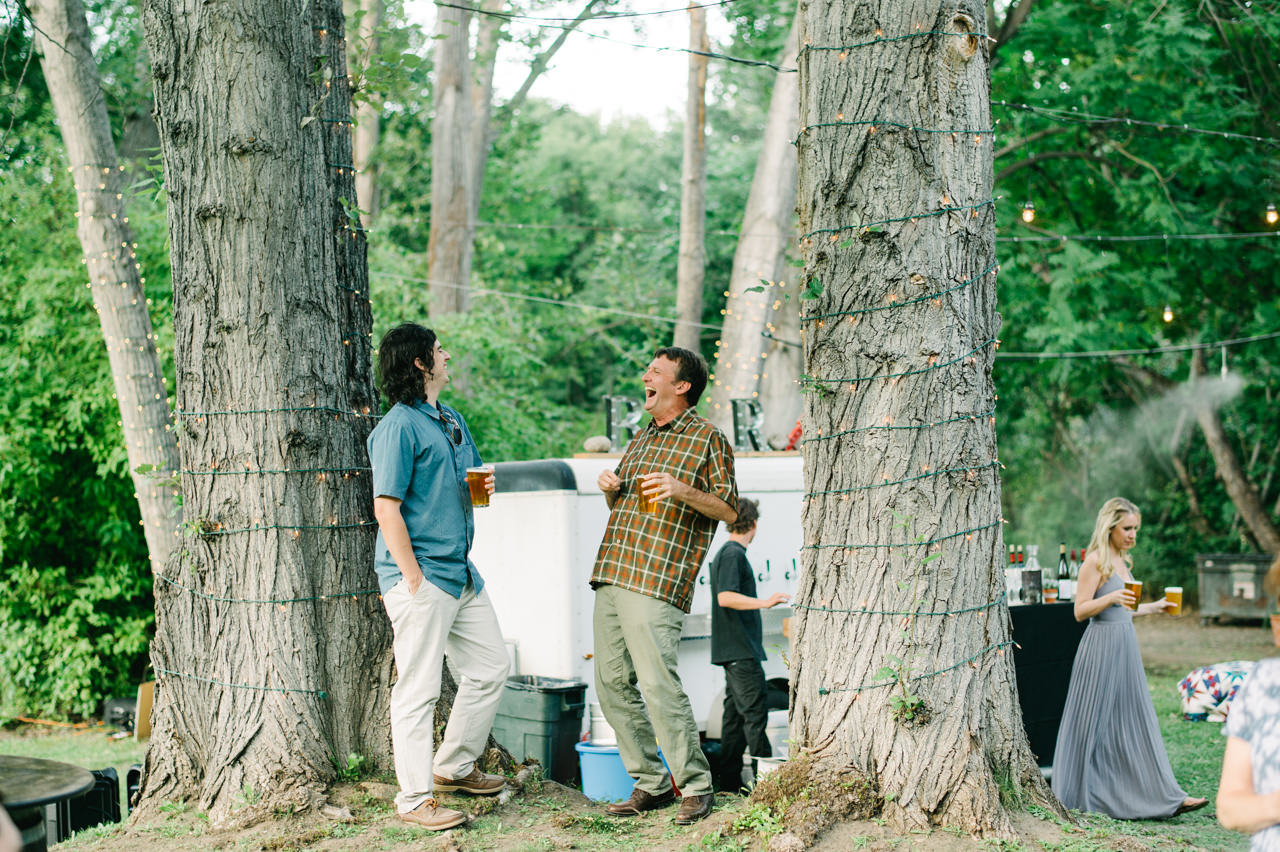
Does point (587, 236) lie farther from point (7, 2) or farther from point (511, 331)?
point (7, 2)

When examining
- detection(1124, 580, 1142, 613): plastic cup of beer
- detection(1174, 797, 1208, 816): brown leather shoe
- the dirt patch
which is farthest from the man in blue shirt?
the dirt patch

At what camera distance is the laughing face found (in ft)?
15.9

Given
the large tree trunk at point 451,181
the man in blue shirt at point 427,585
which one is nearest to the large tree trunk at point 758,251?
the large tree trunk at point 451,181

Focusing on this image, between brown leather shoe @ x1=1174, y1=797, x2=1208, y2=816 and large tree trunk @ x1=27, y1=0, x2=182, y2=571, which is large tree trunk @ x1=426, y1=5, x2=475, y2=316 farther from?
brown leather shoe @ x1=1174, y1=797, x2=1208, y2=816

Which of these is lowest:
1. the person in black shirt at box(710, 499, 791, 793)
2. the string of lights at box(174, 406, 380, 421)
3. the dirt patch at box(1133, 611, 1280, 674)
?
the dirt patch at box(1133, 611, 1280, 674)

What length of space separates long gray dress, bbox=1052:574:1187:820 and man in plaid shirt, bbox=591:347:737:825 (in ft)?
7.86

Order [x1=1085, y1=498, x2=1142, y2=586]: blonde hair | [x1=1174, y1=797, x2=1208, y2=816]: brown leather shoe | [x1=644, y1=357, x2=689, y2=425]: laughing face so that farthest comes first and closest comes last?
[x1=1085, y1=498, x2=1142, y2=586]: blonde hair → [x1=1174, y1=797, x2=1208, y2=816]: brown leather shoe → [x1=644, y1=357, x2=689, y2=425]: laughing face

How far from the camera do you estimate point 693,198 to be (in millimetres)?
14438

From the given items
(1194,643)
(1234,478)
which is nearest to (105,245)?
(1194,643)

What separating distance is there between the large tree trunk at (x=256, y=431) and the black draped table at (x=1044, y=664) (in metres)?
3.60

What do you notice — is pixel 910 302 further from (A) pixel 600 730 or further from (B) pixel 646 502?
(A) pixel 600 730

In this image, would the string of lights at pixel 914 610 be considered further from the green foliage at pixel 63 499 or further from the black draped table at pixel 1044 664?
the green foliage at pixel 63 499

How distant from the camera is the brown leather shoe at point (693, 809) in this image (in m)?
4.37

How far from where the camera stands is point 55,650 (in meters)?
10.3
